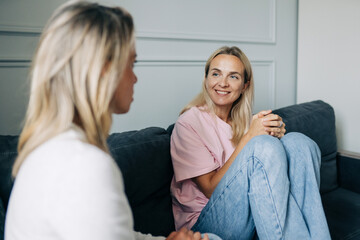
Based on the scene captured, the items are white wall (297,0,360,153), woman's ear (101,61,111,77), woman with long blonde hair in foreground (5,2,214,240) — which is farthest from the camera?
white wall (297,0,360,153)

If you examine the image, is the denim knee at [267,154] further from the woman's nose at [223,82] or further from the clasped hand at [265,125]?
the woman's nose at [223,82]

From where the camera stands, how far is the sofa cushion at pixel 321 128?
175 centimetres

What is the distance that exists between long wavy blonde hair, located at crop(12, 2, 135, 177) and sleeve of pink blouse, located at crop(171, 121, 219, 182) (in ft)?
2.25

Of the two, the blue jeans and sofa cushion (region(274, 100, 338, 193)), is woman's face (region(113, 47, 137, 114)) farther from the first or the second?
sofa cushion (region(274, 100, 338, 193))

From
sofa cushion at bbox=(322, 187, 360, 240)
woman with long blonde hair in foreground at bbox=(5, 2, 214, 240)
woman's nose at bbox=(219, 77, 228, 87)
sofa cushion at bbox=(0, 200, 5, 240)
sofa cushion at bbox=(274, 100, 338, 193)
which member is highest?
woman with long blonde hair in foreground at bbox=(5, 2, 214, 240)

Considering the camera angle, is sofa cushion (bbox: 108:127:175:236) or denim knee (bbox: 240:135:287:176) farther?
sofa cushion (bbox: 108:127:175:236)

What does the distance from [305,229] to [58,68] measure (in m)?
0.91

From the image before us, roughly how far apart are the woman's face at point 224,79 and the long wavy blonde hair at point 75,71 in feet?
2.89

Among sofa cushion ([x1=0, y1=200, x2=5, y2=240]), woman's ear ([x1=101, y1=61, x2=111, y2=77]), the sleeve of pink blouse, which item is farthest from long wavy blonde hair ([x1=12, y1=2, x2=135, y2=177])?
the sleeve of pink blouse

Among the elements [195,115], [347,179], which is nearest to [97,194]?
[195,115]

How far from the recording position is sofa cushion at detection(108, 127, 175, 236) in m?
1.22

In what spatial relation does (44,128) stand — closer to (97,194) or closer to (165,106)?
(97,194)

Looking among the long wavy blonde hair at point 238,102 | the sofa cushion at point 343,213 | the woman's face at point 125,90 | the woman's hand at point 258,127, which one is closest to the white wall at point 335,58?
the sofa cushion at point 343,213

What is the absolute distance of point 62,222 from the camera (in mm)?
527
